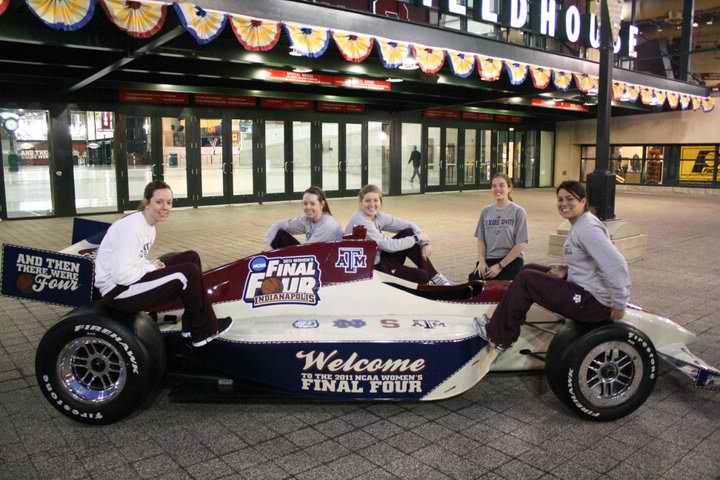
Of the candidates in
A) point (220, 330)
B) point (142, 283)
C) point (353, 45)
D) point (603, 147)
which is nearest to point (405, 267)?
point (220, 330)

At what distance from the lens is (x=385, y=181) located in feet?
75.1

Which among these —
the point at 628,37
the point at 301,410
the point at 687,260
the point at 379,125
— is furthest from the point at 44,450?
the point at 628,37

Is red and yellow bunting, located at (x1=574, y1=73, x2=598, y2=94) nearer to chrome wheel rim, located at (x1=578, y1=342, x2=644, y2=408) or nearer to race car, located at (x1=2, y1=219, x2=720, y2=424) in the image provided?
race car, located at (x1=2, y1=219, x2=720, y2=424)

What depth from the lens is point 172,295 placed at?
3869mm

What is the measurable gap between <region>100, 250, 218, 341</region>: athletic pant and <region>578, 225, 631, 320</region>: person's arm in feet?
8.05

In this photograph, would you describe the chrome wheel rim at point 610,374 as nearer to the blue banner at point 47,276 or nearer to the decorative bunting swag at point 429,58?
the blue banner at point 47,276

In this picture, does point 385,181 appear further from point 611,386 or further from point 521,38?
point 611,386

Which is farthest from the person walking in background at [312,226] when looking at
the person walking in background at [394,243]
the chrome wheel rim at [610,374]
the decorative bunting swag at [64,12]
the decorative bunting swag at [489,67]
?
the decorative bunting swag at [489,67]

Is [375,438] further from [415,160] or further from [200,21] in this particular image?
[415,160]

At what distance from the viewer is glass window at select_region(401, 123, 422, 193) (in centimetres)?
2309

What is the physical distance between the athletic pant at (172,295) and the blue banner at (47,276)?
9.4 inches

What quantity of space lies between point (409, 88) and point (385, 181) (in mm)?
5854

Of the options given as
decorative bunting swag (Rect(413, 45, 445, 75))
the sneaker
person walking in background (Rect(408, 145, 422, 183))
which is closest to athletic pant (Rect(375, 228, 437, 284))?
the sneaker

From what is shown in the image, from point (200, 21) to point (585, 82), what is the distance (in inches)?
414
